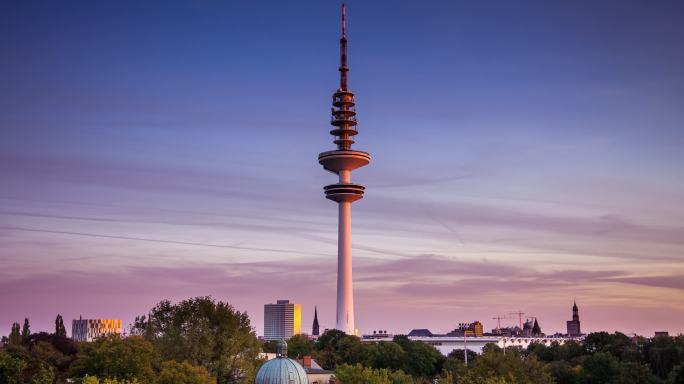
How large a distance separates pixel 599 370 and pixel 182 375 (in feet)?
235

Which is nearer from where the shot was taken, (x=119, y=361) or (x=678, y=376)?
(x=119, y=361)

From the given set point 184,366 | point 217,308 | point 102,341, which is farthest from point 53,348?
point 184,366

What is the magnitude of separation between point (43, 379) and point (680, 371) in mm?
85180

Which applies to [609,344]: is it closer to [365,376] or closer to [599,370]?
[599,370]

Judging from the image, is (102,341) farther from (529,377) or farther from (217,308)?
(529,377)

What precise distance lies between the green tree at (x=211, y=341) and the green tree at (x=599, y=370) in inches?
2175

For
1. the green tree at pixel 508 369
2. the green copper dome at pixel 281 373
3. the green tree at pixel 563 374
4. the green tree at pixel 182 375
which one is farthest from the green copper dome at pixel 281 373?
the green tree at pixel 563 374

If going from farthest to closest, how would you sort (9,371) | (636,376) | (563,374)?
(563,374) → (636,376) → (9,371)

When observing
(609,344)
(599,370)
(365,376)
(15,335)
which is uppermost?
(15,335)

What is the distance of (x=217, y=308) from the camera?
109m

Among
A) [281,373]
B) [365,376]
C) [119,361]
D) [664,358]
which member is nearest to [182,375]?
[281,373]

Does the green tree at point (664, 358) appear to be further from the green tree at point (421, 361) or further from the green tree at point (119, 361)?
the green tree at point (119, 361)

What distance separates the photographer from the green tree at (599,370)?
5162 inches

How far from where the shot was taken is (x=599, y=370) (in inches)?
5212
